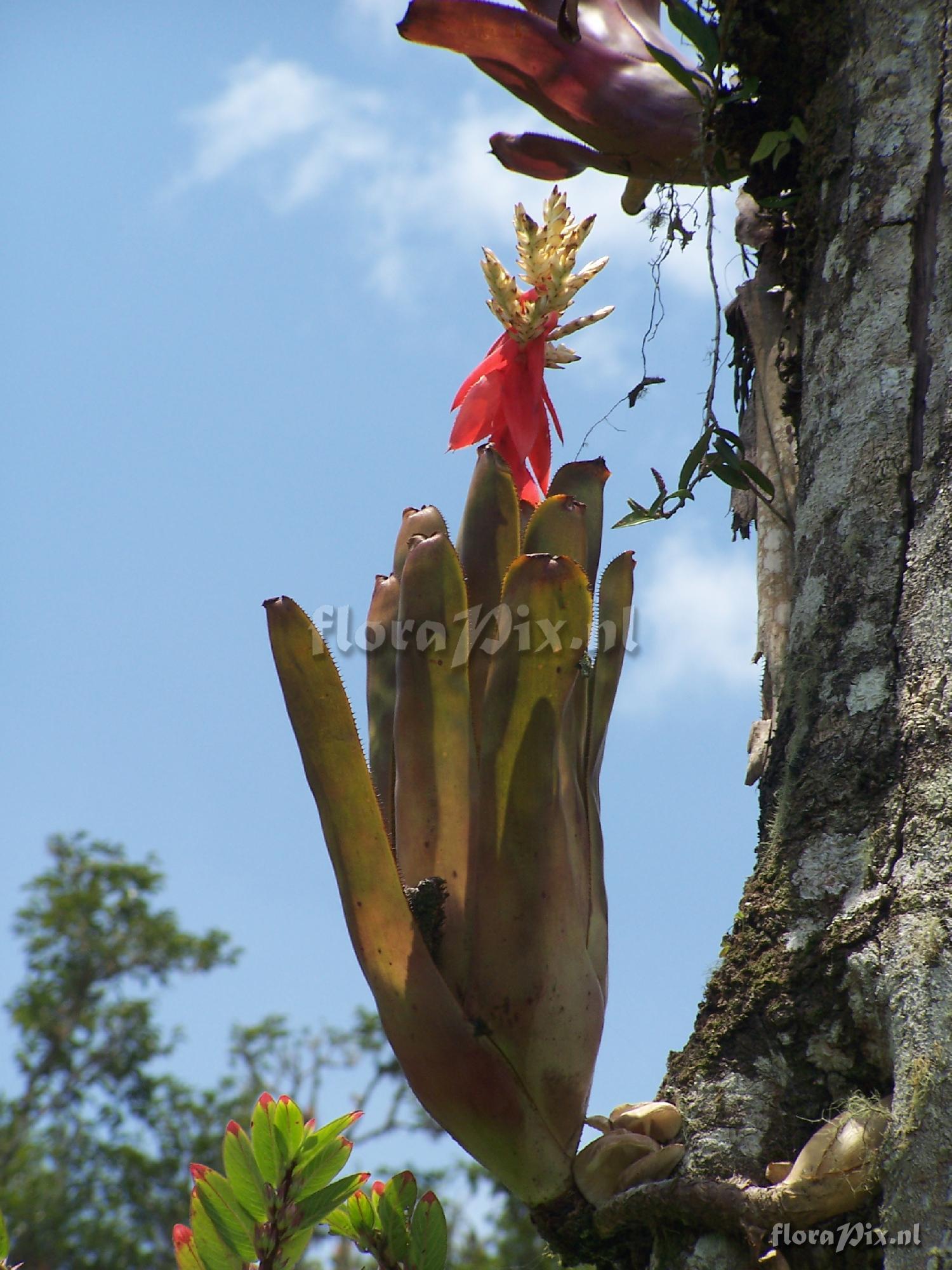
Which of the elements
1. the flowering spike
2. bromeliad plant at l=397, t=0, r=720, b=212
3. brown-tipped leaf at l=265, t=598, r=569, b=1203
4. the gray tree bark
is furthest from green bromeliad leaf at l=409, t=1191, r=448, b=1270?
bromeliad plant at l=397, t=0, r=720, b=212

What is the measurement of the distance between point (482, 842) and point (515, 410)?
0.58 m

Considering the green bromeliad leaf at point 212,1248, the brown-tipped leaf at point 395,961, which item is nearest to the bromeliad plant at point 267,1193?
the green bromeliad leaf at point 212,1248

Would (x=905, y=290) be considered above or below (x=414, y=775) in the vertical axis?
above

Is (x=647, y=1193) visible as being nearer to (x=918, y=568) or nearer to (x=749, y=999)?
(x=749, y=999)

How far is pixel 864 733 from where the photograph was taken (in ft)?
3.65

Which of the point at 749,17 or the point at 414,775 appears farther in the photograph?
the point at 749,17

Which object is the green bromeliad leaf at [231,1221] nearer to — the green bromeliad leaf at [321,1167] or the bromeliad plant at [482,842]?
the green bromeliad leaf at [321,1167]

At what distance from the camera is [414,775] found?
46.1 inches

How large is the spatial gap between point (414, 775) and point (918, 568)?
1.75 ft

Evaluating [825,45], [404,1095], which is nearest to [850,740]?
[825,45]

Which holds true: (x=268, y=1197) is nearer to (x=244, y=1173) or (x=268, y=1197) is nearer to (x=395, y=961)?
(x=244, y=1173)
